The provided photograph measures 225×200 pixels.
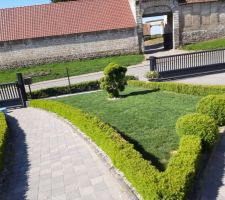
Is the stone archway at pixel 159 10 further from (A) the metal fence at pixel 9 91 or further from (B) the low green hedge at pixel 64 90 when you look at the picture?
(A) the metal fence at pixel 9 91

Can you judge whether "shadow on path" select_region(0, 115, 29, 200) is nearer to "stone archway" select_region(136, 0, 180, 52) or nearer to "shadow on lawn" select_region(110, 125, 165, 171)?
"shadow on lawn" select_region(110, 125, 165, 171)

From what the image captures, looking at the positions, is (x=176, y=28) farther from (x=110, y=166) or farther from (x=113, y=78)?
(x=110, y=166)

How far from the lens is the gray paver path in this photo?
204 inches

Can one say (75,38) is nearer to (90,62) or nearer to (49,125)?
(90,62)

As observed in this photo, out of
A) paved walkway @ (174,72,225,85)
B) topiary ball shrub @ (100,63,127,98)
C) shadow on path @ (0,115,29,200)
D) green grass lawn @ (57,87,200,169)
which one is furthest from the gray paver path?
paved walkway @ (174,72,225,85)

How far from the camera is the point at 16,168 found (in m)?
6.70

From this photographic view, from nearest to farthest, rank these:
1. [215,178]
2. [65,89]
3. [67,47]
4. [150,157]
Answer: [215,178], [150,157], [65,89], [67,47]

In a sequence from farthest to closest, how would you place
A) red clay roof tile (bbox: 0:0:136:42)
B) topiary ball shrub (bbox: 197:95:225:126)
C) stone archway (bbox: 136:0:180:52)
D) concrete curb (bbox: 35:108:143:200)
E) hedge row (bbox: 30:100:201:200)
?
stone archway (bbox: 136:0:180:52) < red clay roof tile (bbox: 0:0:136:42) < topiary ball shrub (bbox: 197:95:225:126) < concrete curb (bbox: 35:108:143:200) < hedge row (bbox: 30:100:201:200)

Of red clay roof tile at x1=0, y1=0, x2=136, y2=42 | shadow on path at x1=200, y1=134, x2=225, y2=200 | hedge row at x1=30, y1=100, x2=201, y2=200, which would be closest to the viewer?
hedge row at x1=30, y1=100, x2=201, y2=200

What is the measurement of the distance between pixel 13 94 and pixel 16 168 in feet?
31.7

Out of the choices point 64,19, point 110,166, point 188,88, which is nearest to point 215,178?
point 110,166

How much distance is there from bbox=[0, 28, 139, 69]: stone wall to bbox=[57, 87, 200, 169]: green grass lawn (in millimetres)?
14536

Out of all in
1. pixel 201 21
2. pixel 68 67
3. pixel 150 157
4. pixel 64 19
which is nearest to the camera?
pixel 150 157

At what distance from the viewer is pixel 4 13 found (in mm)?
27312
